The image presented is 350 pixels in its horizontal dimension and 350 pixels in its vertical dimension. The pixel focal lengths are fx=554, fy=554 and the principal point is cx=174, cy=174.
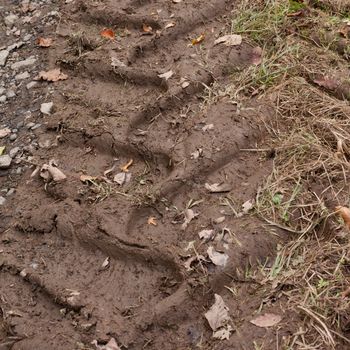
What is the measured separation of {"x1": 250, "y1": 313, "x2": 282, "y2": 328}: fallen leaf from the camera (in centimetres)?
206

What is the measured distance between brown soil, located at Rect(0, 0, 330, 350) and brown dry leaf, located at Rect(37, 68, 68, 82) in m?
0.04

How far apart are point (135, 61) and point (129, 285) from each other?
1479 mm

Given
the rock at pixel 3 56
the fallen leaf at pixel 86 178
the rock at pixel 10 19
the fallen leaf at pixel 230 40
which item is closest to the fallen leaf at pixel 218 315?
the fallen leaf at pixel 86 178

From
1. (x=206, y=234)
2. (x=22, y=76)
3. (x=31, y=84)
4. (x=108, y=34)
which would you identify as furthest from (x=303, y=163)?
(x=22, y=76)

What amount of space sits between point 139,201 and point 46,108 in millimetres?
958

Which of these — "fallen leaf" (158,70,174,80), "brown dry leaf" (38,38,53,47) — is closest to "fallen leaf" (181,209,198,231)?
"fallen leaf" (158,70,174,80)

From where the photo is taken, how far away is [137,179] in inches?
104

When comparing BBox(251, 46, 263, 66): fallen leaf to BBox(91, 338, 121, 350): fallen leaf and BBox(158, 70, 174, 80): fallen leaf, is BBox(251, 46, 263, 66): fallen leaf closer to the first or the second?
BBox(158, 70, 174, 80): fallen leaf

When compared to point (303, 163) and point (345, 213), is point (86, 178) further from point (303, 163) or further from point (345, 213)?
point (345, 213)

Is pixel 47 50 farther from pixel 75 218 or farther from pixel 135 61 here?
pixel 75 218

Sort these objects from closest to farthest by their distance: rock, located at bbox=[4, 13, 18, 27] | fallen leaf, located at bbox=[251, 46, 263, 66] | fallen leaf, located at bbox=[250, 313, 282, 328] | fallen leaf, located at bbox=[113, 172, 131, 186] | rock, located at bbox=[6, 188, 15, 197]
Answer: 1. fallen leaf, located at bbox=[250, 313, 282, 328]
2. fallen leaf, located at bbox=[113, 172, 131, 186]
3. rock, located at bbox=[6, 188, 15, 197]
4. fallen leaf, located at bbox=[251, 46, 263, 66]
5. rock, located at bbox=[4, 13, 18, 27]

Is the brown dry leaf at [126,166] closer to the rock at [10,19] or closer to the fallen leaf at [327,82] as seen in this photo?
the fallen leaf at [327,82]

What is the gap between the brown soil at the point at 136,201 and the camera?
217 cm

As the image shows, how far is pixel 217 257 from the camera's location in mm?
2254
